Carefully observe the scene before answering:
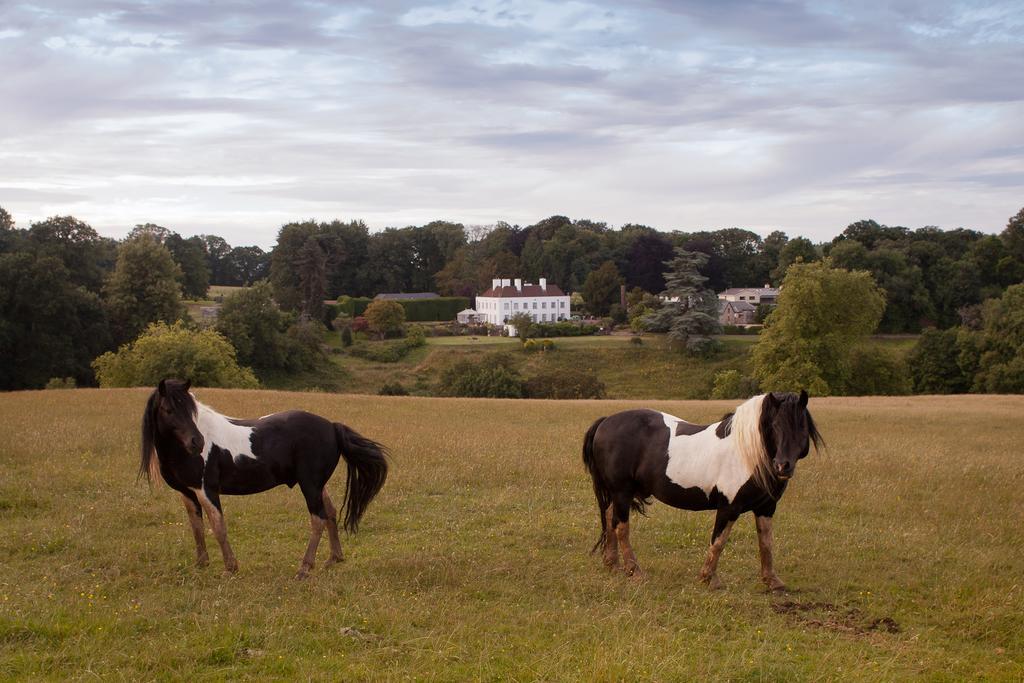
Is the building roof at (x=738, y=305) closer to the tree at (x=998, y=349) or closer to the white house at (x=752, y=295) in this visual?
the white house at (x=752, y=295)

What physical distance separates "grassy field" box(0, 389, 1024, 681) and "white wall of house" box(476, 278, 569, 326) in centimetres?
8761

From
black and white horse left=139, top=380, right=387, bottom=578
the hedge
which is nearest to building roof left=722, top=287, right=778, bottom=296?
the hedge

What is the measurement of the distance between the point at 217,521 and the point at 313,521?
1.07m

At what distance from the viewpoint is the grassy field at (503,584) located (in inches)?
256

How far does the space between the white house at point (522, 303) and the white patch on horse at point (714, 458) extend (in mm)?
93497

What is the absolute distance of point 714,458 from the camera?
907 cm

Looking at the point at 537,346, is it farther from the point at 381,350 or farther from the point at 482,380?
the point at 482,380

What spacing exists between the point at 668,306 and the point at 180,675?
76084mm

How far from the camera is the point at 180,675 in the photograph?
6082mm

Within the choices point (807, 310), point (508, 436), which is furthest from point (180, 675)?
point (807, 310)

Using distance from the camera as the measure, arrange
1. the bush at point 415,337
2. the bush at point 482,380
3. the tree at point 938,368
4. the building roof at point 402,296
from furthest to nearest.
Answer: the building roof at point 402,296 < the bush at point 415,337 < the tree at point 938,368 < the bush at point 482,380

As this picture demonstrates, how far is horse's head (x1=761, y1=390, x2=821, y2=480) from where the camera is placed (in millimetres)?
8281

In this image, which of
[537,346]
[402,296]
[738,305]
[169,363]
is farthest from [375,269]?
[169,363]

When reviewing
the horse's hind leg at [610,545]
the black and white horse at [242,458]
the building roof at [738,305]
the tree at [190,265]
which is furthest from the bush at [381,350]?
the horse's hind leg at [610,545]
